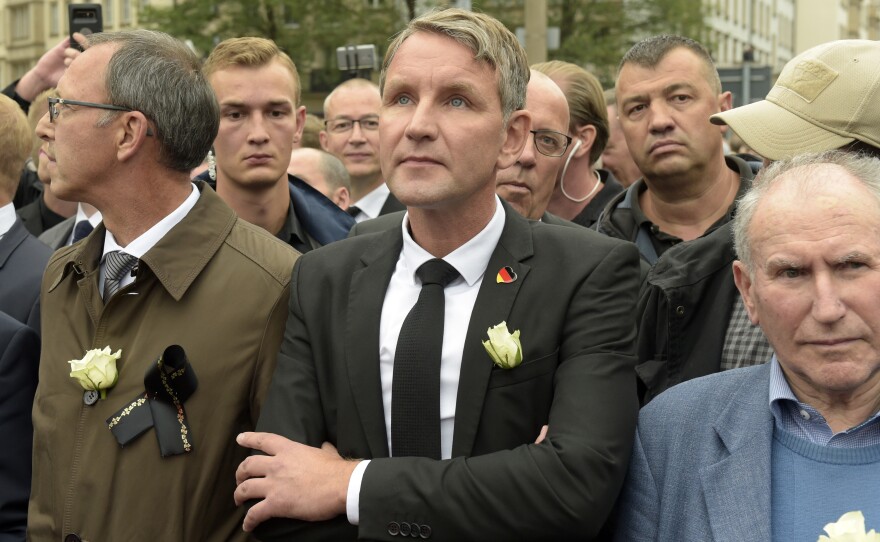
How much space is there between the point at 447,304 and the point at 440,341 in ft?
0.50

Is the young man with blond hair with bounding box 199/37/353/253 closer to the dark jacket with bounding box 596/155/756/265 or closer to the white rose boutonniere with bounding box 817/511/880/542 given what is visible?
the dark jacket with bounding box 596/155/756/265

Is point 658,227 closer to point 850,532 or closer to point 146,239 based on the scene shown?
point 146,239

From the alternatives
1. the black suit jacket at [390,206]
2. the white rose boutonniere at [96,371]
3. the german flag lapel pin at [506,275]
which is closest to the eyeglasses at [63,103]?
the white rose boutonniere at [96,371]

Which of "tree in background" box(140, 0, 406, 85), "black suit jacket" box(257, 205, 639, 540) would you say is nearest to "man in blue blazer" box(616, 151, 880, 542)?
"black suit jacket" box(257, 205, 639, 540)

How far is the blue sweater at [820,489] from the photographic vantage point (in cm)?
304

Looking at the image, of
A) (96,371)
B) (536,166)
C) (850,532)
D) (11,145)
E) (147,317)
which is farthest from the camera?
(536,166)

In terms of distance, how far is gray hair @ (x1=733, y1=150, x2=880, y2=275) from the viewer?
3.21m

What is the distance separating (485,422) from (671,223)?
2.54m

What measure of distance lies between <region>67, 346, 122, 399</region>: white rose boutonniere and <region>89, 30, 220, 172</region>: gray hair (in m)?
0.74

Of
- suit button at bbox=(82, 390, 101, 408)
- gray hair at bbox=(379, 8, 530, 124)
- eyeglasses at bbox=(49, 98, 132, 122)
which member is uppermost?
gray hair at bbox=(379, 8, 530, 124)

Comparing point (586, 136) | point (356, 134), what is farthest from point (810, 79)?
point (356, 134)

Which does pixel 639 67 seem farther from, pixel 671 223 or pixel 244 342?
pixel 244 342

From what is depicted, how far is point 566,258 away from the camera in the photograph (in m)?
3.43

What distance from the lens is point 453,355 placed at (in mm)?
3322
